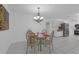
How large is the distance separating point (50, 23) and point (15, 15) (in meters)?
1.12

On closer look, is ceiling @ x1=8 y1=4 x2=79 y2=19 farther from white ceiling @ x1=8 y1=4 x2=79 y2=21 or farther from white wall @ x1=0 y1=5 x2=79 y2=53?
white wall @ x1=0 y1=5 x2=79 y2=53

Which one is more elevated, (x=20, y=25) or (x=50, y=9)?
(x=50, y=9)

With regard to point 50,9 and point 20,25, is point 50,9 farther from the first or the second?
point 20,25

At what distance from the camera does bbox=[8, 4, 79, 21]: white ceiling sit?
341cm

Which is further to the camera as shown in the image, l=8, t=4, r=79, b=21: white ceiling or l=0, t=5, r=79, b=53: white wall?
l=0, t=5, r=79, b=53: white wall

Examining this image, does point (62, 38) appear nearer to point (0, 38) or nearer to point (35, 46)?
point (35, 46)

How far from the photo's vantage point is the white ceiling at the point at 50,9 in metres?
3.41

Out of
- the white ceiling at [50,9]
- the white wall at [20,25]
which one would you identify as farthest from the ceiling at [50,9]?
the white wall at [20,25]

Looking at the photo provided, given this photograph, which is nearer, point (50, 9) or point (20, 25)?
point (20, 25)

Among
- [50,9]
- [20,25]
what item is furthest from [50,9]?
[20,25]

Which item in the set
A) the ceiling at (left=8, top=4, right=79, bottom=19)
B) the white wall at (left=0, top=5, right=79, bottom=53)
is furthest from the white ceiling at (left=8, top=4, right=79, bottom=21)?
the white wall at (left=0, top=5, right=79, bottom=53)

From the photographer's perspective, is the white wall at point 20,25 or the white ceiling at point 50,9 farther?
the white wall at point 20,25

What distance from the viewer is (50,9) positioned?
4.06 meters

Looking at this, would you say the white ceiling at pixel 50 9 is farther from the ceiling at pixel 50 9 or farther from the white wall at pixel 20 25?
the white wall at pixel 20 25
